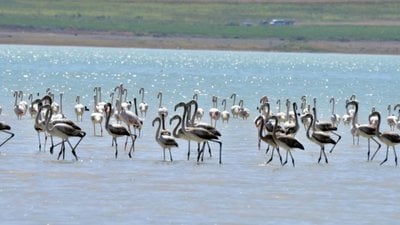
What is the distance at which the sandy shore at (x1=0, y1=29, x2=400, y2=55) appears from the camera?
315ft

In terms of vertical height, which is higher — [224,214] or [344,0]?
[344,0]

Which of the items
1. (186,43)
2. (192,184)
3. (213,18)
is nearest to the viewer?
(192,184)

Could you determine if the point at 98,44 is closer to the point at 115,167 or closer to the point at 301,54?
the point at 301,54

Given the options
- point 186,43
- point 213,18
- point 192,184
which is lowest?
point 192,184

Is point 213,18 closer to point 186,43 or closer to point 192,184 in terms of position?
point 186,43

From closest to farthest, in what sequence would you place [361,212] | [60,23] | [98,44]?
1. [361,212]
2. [98,44]
3. [60,23]

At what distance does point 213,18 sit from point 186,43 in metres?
21.3

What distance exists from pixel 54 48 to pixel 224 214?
9651 cm

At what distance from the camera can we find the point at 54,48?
11025 cm

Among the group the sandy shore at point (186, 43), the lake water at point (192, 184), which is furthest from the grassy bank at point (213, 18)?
the lake water at point (192, 184)

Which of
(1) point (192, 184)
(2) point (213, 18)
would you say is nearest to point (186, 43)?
(2) point (213, 18)

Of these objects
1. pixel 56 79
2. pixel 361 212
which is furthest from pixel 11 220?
pixel 56 79

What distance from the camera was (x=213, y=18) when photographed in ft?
389

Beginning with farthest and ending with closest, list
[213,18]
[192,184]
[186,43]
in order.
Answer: [213,18]
[186,43]
[192,184]
